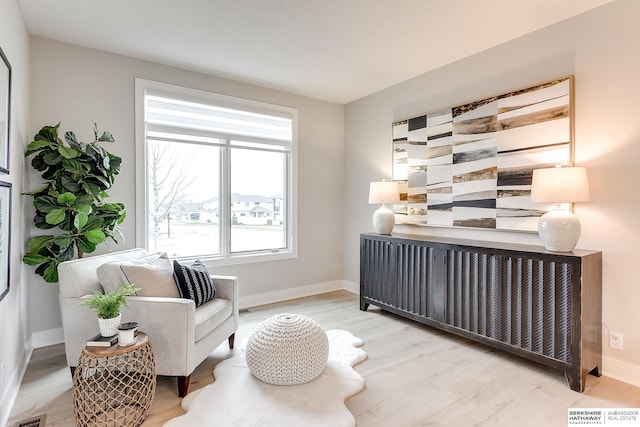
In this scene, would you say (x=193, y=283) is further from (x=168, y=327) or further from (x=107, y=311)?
(x=107, y=311)

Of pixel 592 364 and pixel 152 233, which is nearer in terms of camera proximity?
pixel 592 364

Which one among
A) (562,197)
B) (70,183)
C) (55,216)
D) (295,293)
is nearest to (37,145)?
(70,183)

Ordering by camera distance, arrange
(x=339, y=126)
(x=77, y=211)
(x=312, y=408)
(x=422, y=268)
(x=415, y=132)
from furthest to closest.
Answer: (x=339, y=126)
(x=415, y=132)
(x=422, y=268)
(x=77, y=211)
(x=312, y=408)

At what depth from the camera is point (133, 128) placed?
11.0 feet

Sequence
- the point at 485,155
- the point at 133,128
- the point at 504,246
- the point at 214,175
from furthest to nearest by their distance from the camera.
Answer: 1. the point at 214,175
2. the point at 133,128
3. the point at 485,155
4. the point at 504,246

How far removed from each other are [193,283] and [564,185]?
2622mm

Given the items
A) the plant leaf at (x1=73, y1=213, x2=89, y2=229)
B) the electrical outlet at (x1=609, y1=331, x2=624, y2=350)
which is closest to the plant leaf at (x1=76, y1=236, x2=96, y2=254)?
the plant leaf at (x1=73, y1=213, x2=89, y2=229)

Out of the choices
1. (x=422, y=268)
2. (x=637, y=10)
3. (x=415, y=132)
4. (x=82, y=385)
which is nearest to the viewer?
(x=82, y=385)

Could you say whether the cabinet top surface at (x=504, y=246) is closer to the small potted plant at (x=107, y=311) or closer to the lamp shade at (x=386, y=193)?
the lamp shade at (x=386, y=193)

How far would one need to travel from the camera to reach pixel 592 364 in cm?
237

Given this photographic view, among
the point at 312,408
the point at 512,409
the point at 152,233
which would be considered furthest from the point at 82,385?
the point at 512,409

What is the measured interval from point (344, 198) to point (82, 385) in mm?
3562

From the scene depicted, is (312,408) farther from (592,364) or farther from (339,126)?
(339,126)

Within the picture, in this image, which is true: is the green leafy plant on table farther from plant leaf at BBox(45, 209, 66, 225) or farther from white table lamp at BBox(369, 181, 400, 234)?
white table lamp at BBox(369, 181, 400, 234)
